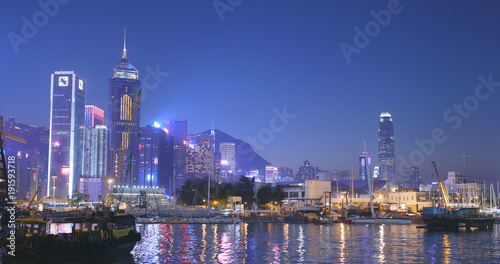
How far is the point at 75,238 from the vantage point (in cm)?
4141

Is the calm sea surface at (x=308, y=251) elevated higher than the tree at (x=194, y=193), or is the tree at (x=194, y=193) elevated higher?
the tree at (x=194, y=193)

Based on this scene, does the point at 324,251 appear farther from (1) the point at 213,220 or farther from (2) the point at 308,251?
(1) the point at 213,220

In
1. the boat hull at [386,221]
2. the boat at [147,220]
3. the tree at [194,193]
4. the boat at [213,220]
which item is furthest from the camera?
the tree at [194,193]

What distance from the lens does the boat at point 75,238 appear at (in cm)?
4038

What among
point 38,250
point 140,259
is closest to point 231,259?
point 140,259

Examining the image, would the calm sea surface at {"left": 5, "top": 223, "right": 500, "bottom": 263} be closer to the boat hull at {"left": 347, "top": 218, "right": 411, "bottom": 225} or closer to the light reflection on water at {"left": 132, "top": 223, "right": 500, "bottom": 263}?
the light reflection on water at {"left": 132, "top": 223, "right": 500, "bottom": 263}

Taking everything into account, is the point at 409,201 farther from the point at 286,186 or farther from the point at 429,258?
the point at 429,258

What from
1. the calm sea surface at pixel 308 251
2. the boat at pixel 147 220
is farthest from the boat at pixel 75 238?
the boat at pixel 147 220

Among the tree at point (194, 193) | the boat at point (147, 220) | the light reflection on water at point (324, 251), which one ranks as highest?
the tree at point (194, 193)

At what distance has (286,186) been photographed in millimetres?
166250

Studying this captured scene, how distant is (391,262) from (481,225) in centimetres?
5862

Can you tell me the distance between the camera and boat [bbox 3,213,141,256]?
132ft

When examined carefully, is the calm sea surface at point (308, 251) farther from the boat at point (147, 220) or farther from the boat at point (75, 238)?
the boat at point (147, 220)

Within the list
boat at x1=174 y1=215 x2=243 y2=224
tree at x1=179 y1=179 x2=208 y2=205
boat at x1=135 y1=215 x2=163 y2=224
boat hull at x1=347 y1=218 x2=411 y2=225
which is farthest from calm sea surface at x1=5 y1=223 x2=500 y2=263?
tree at x1=179 y1=179 x2=208 y2=205
